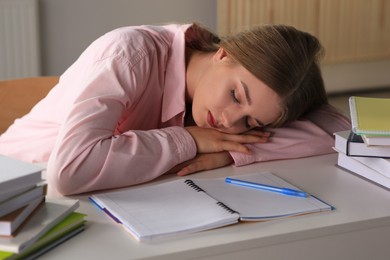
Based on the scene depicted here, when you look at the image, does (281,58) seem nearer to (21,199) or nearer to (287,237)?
(287,237)

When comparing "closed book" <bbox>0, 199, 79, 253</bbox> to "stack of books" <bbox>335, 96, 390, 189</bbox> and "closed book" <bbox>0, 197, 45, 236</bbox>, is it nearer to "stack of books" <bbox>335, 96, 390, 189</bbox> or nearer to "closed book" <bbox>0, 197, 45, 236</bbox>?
"closed book" <bbox>0, 197, 45, 236</bbox>

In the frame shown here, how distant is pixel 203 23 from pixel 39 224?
10.5 feet

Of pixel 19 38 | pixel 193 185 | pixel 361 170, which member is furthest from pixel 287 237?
pixel 19 38

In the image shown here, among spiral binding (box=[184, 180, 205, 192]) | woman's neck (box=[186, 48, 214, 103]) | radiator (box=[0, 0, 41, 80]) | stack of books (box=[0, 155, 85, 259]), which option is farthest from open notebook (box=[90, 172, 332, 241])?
radiator (box=[0, 0, 41, 80])

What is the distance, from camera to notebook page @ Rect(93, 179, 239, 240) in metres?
1.25

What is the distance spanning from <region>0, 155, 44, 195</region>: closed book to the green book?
3.3 inches

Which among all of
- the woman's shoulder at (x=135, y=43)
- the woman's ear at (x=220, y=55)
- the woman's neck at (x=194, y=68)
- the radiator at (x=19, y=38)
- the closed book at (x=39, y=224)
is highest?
the woman's shoulder at (x=135, y=43)

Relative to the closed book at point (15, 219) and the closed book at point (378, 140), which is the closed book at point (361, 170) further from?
the closed book at point (15, 219)

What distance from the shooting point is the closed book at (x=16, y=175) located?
3.79 feet

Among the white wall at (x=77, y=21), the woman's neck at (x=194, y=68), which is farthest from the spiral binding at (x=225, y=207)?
the white wall at (x=77, y=21)

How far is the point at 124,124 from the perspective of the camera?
1.79 meters

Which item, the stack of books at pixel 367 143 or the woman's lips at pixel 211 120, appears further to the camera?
the woman's lips at pixel 211 120

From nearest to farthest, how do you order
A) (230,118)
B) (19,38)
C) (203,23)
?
(230,118) → (19,38) → (203,23)

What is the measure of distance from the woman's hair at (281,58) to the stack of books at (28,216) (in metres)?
0.55
